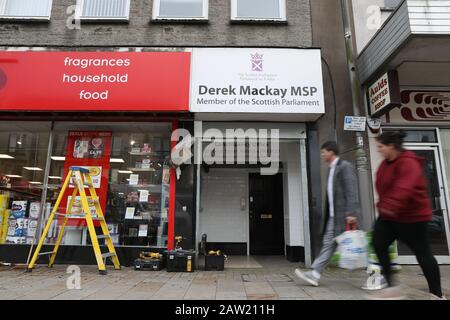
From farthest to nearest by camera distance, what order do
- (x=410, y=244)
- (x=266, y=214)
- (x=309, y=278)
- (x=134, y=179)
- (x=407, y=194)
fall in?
(x=266, y=214), (x=134, y=179), (x=309, y=278), (x=410, y=244), (x=407, y=194)

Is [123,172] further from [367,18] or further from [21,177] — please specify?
[367,18]

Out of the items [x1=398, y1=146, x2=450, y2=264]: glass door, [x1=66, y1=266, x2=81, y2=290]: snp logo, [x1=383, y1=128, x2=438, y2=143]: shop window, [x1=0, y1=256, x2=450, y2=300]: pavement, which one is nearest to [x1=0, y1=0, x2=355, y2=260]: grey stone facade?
[x1=383, y1=128, x2=438, y2=143]: shop window

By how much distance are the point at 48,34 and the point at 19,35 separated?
2.23 feet

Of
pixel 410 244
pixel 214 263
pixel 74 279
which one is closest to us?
pixel 410 244

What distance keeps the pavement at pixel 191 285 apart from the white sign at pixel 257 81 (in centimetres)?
335

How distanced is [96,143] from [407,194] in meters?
6.67

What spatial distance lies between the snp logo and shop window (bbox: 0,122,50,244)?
171 centimetres

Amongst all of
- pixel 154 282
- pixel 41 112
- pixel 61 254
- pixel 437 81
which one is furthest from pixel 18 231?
pixel 437 81

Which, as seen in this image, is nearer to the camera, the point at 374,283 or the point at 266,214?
the point at 374,283

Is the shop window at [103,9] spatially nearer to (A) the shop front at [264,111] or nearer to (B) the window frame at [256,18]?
(A) the shop front at [264,111]

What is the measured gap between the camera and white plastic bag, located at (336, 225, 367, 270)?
4.53 m

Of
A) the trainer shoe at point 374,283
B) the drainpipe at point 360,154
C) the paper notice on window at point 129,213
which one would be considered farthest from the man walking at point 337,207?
the paper notice on window at point 129,213

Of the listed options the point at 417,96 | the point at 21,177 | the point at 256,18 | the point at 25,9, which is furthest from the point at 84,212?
the point at 417,96

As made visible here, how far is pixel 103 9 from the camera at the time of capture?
8516 mm
